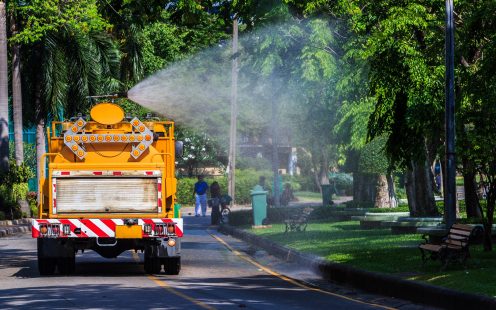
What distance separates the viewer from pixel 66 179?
1998 centimetres

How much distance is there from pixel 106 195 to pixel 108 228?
2.14ft

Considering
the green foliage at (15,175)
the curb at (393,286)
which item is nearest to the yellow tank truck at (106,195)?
the curb at (393,286)

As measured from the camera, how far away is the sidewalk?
36.4 metres

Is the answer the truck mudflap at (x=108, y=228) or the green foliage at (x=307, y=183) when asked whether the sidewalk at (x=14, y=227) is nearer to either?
the truck mudflap at (x=108, y=228)

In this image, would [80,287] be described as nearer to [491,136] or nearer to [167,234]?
[167,234]

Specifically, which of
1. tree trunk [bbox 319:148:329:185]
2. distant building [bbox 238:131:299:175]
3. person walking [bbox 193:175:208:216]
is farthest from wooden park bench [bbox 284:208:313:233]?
tree trunk [bbox 319:148:329:185]

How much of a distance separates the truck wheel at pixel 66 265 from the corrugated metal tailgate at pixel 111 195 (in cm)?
101

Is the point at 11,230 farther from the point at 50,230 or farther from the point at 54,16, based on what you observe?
the point at 50,230

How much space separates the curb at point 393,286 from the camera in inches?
580

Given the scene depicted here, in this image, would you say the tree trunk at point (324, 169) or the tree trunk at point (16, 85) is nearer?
the tree trunk at point (16, 85)

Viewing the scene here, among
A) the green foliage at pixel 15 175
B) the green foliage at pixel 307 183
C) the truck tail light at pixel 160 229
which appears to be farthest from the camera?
the green foliage at pixel 307 183

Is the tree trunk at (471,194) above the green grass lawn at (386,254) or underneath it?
above

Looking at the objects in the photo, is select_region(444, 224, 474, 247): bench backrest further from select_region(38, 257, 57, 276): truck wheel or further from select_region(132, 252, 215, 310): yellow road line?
select_region(38, 257, 57, 276): truck wheel

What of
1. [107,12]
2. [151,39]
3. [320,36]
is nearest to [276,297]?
[107,12]
